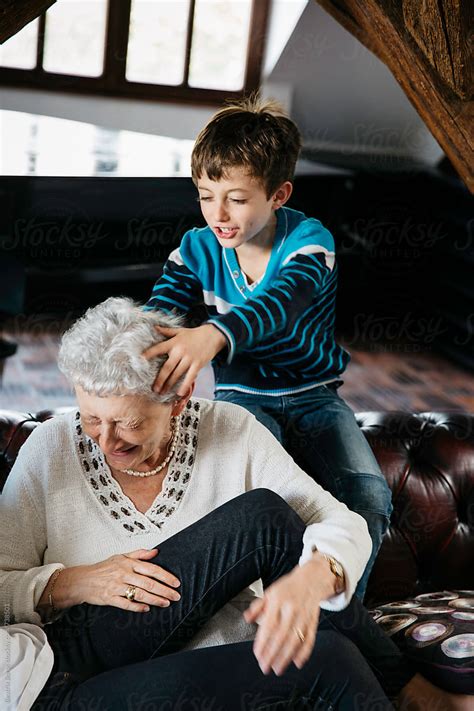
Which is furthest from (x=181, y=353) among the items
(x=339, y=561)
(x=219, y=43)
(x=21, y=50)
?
(x=219, y=43)

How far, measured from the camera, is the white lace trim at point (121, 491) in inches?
88.8

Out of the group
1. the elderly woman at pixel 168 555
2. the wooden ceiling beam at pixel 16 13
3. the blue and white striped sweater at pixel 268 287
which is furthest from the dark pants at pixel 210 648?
the wooden ceiling beam at pixel 16 13

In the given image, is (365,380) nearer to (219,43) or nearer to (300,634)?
(219,43)

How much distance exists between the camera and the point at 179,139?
399 cm

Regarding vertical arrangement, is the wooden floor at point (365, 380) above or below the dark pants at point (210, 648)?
below

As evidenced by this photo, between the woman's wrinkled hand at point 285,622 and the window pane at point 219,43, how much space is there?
8.77 feet

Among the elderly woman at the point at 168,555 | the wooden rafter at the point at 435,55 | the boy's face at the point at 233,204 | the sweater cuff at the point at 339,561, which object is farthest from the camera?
the wooden rafter at the point at 435,55

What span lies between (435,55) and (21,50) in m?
1.89

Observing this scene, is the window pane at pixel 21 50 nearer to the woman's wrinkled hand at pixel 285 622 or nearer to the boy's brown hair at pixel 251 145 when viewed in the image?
the boy's brown hair at pixel 251 145

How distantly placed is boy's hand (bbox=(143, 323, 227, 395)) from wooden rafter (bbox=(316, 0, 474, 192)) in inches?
42.3

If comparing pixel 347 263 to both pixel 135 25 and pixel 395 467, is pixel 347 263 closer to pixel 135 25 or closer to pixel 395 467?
pixel 135 25

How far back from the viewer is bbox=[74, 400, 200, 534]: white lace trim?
7.40 feet

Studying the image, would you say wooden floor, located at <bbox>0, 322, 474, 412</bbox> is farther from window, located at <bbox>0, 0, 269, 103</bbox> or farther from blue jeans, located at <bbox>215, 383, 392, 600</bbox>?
blue jeans, located at <bbox>215, 383, 392, 600</bbox>

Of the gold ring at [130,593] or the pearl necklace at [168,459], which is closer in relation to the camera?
the gold ring at [130,593]
